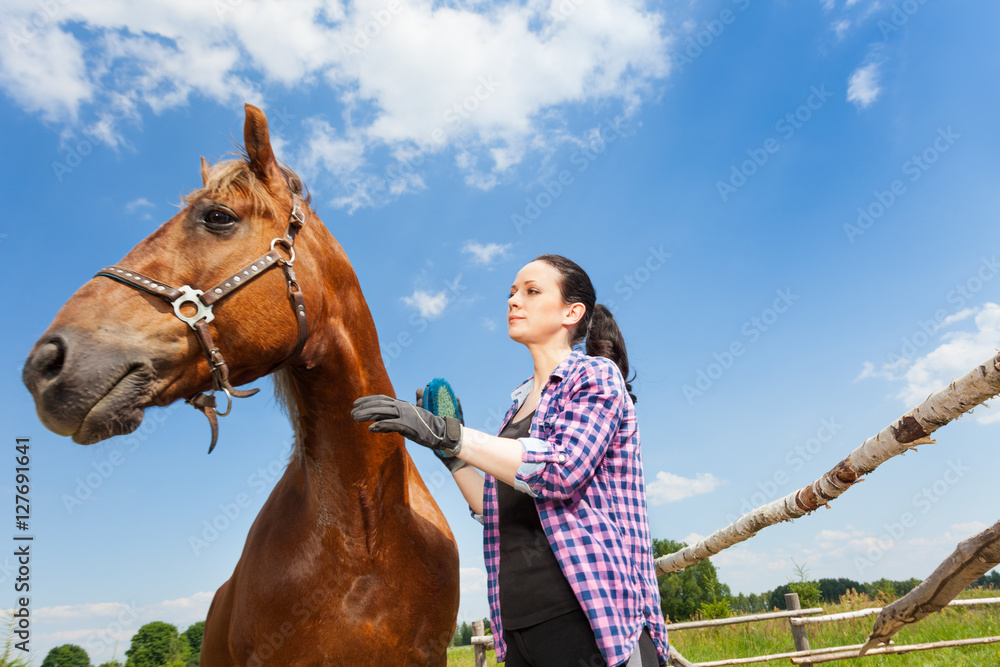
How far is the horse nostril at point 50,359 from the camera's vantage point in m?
1.70

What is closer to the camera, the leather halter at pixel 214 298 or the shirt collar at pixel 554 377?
the leather halter at pixel 214 298

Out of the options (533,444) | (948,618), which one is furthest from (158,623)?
(533,444)

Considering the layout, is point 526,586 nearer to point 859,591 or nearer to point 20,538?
point 20,538

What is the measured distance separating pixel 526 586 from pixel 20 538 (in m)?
2.76

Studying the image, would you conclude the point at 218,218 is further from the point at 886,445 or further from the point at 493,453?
the point at 886,445

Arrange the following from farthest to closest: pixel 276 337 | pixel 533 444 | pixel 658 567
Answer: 1. pixel 658 567
2. pixel 276 337
3. pixel 533 444

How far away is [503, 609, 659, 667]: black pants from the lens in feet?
5.58

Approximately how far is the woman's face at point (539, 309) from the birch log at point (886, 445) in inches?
76.6

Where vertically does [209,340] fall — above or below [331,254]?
below

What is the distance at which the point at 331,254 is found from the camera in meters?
2.41

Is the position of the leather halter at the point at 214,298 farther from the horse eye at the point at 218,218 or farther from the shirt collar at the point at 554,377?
the shirt collar at the point at 554,377

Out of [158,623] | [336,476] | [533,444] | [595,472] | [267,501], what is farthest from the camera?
[158,623]

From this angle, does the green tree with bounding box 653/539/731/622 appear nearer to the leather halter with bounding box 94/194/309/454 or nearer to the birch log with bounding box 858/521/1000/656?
the birch log with bounding box 858/521/1000/656


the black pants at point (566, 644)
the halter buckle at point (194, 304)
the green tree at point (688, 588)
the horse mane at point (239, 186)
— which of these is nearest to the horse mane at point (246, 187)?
the horse mane at point (239, 186)
